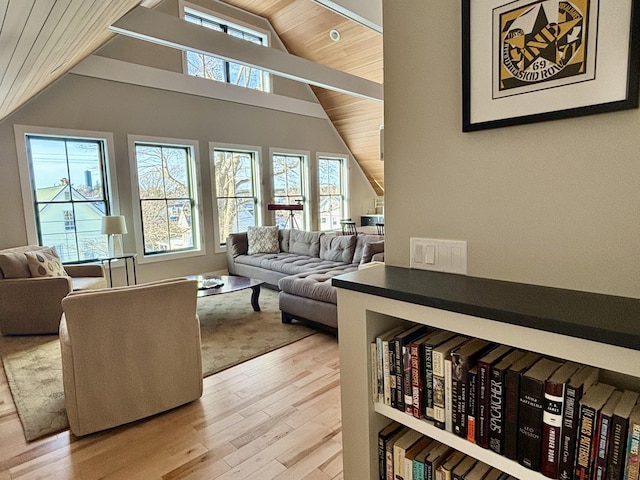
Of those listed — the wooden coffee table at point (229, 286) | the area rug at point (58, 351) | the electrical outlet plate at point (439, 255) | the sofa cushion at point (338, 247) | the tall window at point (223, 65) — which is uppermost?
the tall window at point (223, 65)

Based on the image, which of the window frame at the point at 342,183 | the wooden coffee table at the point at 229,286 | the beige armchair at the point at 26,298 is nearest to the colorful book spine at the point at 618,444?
the wooden coffee table at the point at 229,286

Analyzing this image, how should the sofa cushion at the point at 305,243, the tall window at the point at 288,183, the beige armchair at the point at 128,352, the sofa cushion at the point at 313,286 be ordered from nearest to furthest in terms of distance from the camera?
the beige armchair at the point at 128,352 → the sofa cushion at the point at 313,286 → the sofa cushion at the point at 305,243 → the tall window at the point at 288,183

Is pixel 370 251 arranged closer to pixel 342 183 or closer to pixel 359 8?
pixel 359 8

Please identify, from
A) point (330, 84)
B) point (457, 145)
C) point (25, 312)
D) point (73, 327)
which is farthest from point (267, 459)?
point (330, 84)

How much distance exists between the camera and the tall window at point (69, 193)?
470 cm

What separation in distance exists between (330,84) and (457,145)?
5135 mm

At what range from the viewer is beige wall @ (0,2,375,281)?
4.48 meters

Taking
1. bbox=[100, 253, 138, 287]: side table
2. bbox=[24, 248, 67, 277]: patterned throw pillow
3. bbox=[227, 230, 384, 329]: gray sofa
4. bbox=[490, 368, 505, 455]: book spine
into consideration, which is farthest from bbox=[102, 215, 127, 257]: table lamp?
bbox=[490, 368, 505, 455]: book spine

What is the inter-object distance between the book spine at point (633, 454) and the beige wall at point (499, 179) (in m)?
0.32

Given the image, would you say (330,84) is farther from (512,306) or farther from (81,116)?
(512,306)

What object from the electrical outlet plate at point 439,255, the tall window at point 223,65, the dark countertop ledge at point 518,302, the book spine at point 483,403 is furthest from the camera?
the tall window at point 223,65

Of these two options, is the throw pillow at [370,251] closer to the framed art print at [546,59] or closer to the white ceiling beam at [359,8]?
the white ceiling beam at [359,8]

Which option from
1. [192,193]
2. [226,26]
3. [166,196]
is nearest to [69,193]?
[166,196]

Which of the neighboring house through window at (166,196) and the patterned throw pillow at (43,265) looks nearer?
the patterned throw pillow at (43,265)
